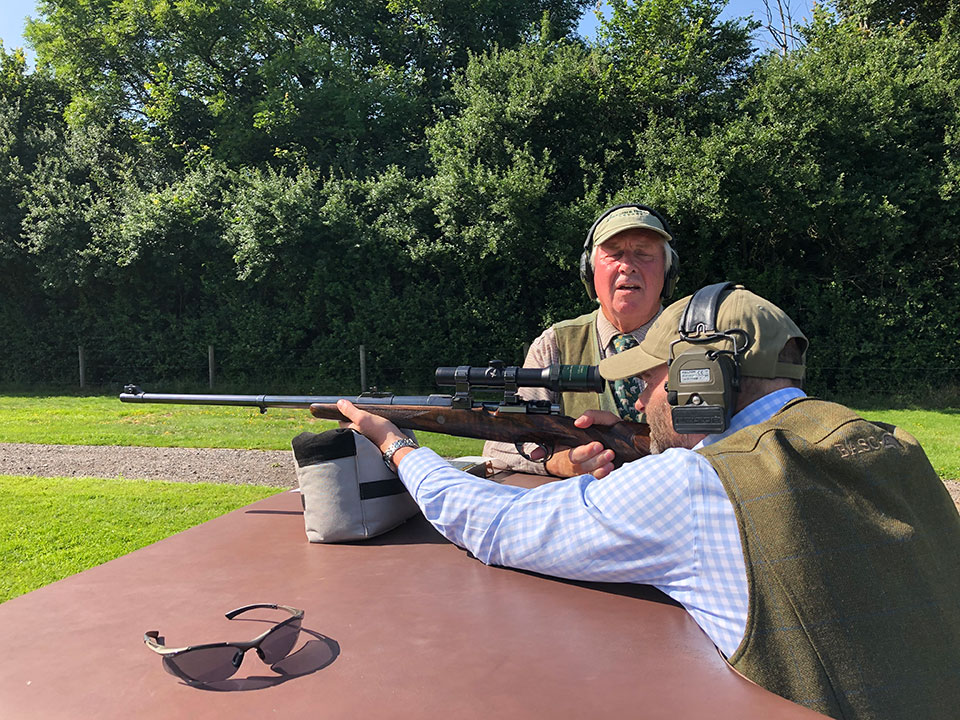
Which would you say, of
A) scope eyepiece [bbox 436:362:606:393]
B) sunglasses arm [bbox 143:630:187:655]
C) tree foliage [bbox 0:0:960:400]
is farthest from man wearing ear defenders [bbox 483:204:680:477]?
tree foliage [bbox 0:0:960:400]

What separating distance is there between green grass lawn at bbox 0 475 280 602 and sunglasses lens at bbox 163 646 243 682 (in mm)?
3746

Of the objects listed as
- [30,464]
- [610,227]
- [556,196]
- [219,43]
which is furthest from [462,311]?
[219,43]

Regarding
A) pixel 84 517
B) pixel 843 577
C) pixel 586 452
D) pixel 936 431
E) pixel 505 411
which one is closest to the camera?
pixel 843 577

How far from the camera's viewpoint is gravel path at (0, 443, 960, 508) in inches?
297

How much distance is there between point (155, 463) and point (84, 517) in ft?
7.80

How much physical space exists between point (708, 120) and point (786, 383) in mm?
14631

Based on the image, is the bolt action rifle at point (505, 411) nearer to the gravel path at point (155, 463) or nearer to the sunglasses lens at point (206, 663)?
the sunglasses lens at point (206, 663)

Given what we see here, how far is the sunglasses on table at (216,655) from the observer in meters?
1.40

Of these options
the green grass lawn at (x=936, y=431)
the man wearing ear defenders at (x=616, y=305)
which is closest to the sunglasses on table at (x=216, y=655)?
the man wearing ear defenders at (x=616, y=305)

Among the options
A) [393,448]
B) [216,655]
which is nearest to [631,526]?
[216,655]

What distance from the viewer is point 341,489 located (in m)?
2.36

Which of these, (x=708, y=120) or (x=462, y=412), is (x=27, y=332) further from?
(x=462, y=412)

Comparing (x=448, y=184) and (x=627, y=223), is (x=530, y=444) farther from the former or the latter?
(x=448, y=184)

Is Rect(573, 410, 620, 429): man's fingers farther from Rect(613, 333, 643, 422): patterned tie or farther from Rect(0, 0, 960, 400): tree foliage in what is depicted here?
Rect(0, 0, 960, 400): tree foliage
